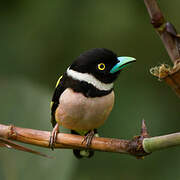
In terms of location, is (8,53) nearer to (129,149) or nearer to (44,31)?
(44,31)

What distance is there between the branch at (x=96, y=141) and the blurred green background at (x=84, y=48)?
2.89ft

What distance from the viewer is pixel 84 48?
4789 mm

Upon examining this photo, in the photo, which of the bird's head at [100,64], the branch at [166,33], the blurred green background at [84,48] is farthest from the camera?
the blurred green background at [84,48]

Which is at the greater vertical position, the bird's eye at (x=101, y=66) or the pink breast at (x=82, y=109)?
the bird's eye at (x=101, y=66)

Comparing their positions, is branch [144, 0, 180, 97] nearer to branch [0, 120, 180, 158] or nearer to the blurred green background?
branch [0, 120, 180, 158]

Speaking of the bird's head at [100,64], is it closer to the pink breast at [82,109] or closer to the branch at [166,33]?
Result: the pink breast at [82,109]

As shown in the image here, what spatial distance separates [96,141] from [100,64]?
716 mm

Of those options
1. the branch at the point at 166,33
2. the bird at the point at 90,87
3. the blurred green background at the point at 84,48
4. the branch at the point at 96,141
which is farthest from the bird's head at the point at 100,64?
the branch at the point at 166,33

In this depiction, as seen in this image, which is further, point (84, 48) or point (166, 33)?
point (84, 48)

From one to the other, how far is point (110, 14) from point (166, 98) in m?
1.32

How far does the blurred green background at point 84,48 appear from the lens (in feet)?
12.8

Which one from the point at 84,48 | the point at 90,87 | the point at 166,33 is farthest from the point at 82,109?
the point at 84,48

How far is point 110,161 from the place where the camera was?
13.9ft

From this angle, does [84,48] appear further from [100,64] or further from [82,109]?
[82,109]
